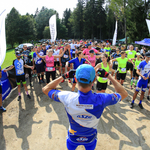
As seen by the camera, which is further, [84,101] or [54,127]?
[54,127]

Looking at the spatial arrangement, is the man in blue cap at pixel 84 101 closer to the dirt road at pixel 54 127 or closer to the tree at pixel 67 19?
the dirt road at pixel 54 127

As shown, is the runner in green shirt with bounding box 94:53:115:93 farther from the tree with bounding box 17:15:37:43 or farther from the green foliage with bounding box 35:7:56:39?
the green foliage with bounding box 35:7:56:39

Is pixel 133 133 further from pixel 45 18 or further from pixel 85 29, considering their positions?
pixel 45 18

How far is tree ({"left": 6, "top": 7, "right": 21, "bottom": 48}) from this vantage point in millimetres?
38250

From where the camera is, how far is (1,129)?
150 inches

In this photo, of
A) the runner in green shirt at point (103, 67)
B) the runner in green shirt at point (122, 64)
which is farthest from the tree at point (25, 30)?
the runner in green shirt at point (103, 67)

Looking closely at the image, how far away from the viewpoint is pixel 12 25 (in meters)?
39.5

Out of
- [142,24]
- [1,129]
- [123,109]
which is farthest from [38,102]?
[142,24]

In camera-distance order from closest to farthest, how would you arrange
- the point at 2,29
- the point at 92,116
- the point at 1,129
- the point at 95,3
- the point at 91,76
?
1. the point at 91,76
2. the point at 92,116
3. the point at 2,29
4. the point at 1,129
5. the point at 95,3

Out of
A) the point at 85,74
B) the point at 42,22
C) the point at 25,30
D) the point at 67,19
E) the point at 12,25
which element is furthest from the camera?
the point at 67,19

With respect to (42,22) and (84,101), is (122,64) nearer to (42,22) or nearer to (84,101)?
(84,101)

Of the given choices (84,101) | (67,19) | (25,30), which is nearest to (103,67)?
(84,101)

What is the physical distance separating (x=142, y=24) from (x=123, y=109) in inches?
782

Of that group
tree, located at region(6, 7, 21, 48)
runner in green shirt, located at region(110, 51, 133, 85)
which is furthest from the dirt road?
tree, located at region(6, 7, 21, 48)
